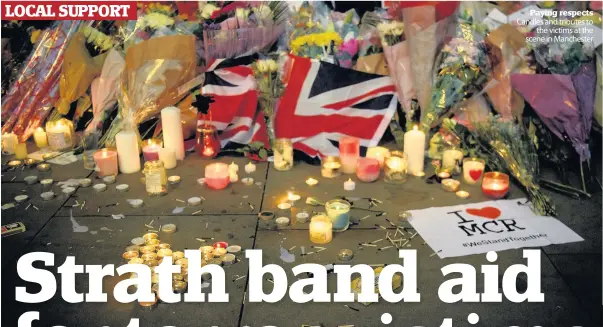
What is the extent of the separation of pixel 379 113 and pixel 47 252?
7.50ft

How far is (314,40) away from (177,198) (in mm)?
1466

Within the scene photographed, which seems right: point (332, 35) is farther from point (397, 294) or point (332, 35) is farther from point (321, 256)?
point (397, 294)

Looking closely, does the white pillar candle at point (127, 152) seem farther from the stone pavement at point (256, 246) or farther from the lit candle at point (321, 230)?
the lit candle at point (321, 230)

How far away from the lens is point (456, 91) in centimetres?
377

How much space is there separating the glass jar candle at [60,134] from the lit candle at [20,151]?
0.20m

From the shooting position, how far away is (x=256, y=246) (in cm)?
283

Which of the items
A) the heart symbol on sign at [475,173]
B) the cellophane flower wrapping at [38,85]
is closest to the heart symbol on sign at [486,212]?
the heart symbol on sign at [475,173]

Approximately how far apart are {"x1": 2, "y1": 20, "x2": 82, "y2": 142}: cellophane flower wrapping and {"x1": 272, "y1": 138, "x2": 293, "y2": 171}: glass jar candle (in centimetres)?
180

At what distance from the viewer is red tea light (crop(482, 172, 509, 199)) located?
3.30 meters

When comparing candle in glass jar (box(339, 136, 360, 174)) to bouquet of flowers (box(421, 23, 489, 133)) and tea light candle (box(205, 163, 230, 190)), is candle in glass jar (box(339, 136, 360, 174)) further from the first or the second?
tea light candle (box(205, 163, 230, 190))

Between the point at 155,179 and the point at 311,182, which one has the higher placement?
the point at 155,179

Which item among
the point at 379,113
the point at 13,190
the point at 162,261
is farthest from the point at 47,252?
the point at 379,113

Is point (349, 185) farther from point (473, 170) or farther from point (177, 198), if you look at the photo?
point (177, 198)

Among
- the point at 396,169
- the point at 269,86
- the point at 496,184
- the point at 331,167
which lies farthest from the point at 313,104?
the point at 496,184
